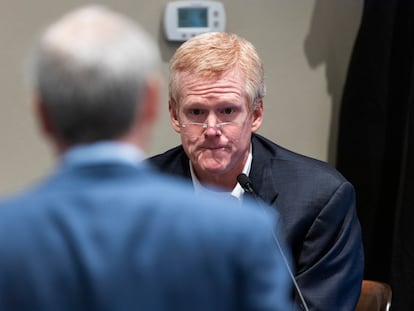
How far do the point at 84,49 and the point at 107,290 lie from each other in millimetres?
241

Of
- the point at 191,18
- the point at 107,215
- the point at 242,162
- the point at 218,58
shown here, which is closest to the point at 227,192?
the point at 242,162

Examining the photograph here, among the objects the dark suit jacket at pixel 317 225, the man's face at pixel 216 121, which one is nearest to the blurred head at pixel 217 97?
the man's face at pixel 216 121

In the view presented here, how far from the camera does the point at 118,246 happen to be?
878mm

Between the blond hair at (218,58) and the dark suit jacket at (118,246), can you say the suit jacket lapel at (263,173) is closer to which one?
the blond hair at (218,58)

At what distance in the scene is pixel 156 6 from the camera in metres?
2.54

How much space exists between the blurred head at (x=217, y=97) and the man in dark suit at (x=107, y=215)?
102 centimetres

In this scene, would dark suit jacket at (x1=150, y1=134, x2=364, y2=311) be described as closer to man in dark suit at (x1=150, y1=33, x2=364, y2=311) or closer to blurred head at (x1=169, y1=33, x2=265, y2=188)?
man in dark suit at (x1=150, y1=33, x2=364, y2=311)

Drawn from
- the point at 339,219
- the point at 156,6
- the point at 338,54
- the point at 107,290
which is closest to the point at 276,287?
the point at 107,290

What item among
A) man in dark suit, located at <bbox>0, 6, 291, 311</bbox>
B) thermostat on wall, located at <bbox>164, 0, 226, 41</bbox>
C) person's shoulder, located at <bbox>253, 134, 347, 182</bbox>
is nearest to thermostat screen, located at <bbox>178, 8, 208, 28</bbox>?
thermostat on wall, located at <bbox>164, 0, 226, 41</bbox>

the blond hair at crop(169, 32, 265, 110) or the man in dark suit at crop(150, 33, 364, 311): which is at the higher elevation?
the blond hair at crop(169, 32, 265, 110)

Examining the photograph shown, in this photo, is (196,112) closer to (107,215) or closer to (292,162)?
(292,162)

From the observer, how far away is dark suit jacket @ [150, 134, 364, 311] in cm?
190

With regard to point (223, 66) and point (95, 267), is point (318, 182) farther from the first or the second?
point (95, 267)

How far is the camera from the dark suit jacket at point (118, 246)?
0.87m
